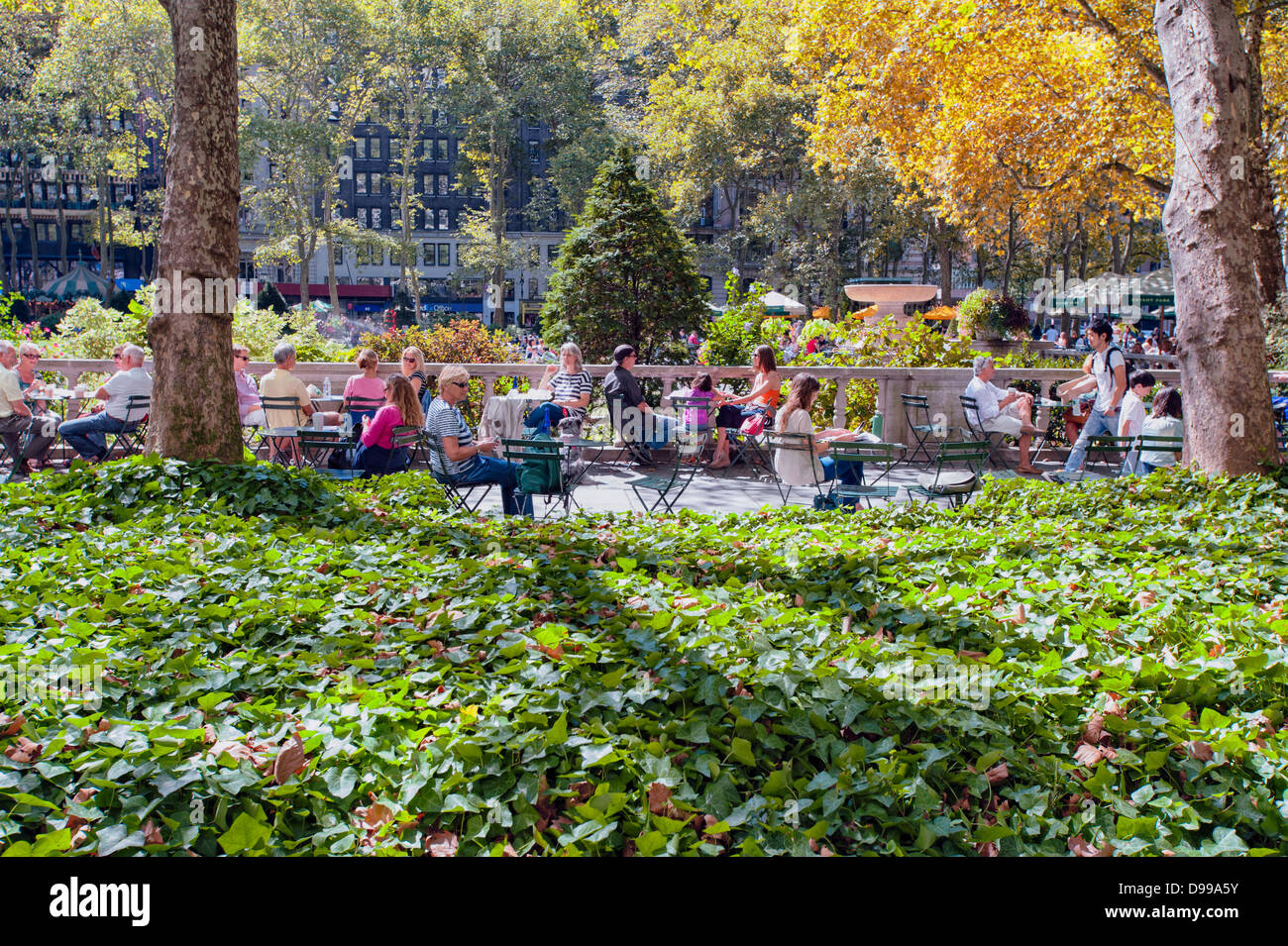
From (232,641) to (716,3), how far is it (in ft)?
163

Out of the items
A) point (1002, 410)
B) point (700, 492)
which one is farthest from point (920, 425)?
point (700, 492)

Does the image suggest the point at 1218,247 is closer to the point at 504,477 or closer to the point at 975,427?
the point at 975,427

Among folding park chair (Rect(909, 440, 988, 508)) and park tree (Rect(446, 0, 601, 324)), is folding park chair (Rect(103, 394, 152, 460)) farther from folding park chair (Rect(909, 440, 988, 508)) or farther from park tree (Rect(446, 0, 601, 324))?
park tree (Rect(446, 0, 601, 324))

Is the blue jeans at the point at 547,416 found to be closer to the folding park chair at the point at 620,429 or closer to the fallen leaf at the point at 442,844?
the folding park chair at the point at 620,429

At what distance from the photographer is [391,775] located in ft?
11.0

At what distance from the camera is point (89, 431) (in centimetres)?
1141

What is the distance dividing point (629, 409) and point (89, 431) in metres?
6.00

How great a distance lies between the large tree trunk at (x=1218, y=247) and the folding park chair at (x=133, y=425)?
10356 mm

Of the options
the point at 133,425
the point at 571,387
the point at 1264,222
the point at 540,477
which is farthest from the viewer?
the point at 1264,222

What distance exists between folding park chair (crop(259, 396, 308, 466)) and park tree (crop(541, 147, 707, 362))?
18.2ft

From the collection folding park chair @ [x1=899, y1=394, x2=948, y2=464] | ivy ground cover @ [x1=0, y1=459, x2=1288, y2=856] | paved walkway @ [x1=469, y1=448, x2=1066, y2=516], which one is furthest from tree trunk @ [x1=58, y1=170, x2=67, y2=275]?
ivy ground cover @ [x1=0, y1=459, x2=1288, y2=856]

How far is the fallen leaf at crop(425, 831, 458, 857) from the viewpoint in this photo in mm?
3053

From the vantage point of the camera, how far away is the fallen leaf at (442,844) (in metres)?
3.05

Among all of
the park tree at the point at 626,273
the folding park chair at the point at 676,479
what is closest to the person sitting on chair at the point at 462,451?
the folding park chair at the point at 676,479
